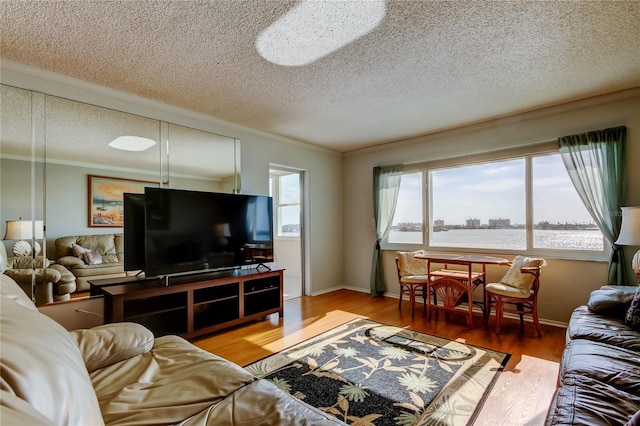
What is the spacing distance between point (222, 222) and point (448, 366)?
8.85 feet

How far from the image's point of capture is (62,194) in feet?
8.82

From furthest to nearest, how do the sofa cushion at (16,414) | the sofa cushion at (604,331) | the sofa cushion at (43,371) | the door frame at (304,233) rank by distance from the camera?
the door frame at (304,233)
the sofa cushion at (604,331)
the sofa cushion at (43,371)
the sofa cushion at (16,414)

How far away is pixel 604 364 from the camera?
60.6 inches

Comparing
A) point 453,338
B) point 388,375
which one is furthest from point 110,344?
point 453,338

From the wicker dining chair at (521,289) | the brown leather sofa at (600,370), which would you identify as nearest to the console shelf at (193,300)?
the wicker dining chair at (521,289)

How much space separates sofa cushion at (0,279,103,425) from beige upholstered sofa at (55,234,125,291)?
203 cm

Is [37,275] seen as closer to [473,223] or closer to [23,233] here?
[23,233]

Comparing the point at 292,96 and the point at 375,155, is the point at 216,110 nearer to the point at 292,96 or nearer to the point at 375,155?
the point at 292,96

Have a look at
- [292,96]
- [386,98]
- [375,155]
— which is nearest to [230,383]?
[292,96]

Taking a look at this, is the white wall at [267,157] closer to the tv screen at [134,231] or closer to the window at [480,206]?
the tv screen at [134,231]

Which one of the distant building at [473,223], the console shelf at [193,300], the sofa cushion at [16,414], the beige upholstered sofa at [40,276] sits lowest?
the console shelf at [193,300]

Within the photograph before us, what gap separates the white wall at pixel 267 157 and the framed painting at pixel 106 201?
12 centimetres

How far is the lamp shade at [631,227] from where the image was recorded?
261 centimetres

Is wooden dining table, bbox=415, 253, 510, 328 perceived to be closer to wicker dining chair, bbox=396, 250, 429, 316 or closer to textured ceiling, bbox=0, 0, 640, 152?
wicker dining chair, bbox=396, 250, 429, 316
